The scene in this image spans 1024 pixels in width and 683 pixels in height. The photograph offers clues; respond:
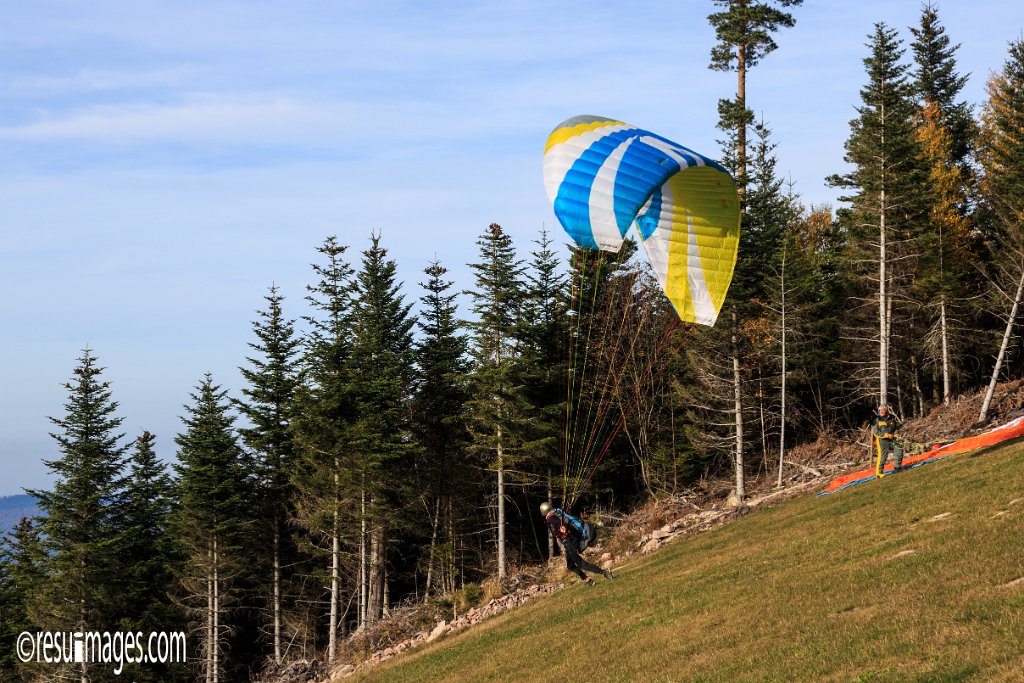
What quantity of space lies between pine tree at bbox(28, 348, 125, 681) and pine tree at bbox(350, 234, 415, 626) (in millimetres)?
12317

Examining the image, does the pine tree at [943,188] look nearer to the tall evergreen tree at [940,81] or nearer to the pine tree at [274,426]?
the tall evergreen tree at [940,81]

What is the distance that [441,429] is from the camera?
43.6 m

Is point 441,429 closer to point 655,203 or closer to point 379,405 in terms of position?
point 379,405

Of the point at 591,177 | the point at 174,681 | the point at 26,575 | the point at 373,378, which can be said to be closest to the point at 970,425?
the point at 591,177

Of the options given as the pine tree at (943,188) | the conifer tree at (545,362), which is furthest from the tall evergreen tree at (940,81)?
the conifer tree at (545,362)

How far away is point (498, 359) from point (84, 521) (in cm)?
2173

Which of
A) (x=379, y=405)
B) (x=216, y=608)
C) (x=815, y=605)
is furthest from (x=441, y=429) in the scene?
(x=815, y=605)

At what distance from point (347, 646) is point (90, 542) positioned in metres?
16.4

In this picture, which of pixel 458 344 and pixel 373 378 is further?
pixel 458 344

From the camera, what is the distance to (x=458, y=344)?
4453cm

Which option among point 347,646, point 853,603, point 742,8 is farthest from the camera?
point 742,8

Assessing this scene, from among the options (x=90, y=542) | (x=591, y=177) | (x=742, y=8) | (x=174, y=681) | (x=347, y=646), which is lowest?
(x=174, y=681)

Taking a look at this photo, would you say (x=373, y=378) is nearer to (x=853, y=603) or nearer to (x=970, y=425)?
(x=970, y=425)

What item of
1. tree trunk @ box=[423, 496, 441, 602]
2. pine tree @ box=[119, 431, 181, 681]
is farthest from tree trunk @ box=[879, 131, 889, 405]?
pine tree @ box=[119, 431, 181, 681]
